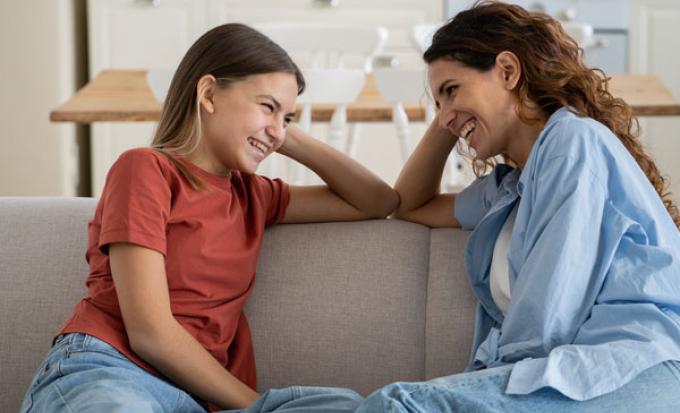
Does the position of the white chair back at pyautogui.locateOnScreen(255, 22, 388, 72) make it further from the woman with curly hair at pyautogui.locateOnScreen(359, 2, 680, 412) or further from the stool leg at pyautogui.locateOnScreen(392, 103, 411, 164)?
the woman with curly hair at pyautogui.locateOnScreen(359, 2, 680, 412)

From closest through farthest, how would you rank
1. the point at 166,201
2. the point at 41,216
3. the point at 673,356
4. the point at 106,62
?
the point at 673,356 < the point at 166,201 < the point at 41,216 < the point at 106,62

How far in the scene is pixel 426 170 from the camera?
195cm

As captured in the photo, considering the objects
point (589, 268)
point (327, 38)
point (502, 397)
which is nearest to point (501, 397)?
point (502, 397)

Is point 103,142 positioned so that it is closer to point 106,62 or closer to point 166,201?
point 106,62

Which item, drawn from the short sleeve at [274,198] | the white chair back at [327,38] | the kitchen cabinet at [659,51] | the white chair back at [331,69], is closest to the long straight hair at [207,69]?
the short sleeve at [274,198]

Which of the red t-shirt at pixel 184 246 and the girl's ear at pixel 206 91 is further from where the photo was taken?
the girl's ear at pixel 206 91

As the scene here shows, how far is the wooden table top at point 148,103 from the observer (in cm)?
299

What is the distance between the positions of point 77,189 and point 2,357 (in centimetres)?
320

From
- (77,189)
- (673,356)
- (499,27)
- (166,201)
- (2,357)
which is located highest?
(499,27)

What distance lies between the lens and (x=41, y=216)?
1.94m

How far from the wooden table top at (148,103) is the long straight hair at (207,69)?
45.9 inches

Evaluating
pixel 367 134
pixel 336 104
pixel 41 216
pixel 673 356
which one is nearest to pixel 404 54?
pixel 367 134

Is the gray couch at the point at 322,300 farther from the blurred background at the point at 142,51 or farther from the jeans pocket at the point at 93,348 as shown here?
the blurred background at the point at 142,51

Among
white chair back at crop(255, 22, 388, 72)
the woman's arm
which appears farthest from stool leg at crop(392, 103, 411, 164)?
the woman's arm
